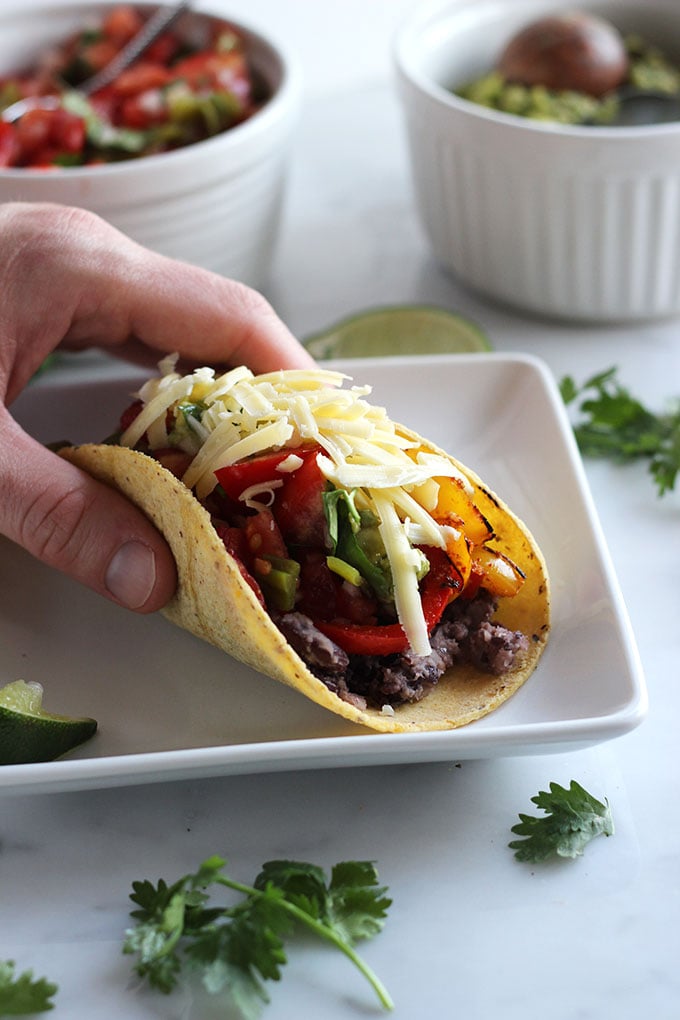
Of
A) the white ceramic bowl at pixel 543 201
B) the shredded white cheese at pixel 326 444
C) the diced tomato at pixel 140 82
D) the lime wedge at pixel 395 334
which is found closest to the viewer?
the shredded white cheese at pixel 326 444

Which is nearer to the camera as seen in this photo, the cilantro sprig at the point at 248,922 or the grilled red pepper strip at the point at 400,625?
the cilantro sprig at the point at 248,922

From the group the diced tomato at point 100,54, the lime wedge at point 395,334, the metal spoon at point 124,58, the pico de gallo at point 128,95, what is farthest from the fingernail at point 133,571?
the diced tomato at point 100,54

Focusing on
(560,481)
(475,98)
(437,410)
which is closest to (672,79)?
(475,98)

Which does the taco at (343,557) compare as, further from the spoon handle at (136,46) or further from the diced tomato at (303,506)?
the spoon handle at (136,46)

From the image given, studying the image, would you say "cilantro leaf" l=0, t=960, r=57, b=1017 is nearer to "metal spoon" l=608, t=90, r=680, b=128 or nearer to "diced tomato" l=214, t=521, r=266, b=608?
"diced tomato" l=214, t=521, r=266, b=608

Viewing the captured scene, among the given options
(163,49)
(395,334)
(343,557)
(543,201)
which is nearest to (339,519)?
(343,557)

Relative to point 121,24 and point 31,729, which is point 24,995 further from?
point 121,24

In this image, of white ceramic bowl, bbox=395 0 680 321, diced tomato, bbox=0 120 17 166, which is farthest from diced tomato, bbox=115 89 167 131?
white ceramic bowl, bbox=395 0 680 321

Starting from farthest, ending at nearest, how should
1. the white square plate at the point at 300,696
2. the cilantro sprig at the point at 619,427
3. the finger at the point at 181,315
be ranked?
the cilantro sprig at the point at 619,427 < the finger at the point at 181,315 < the white square plate at the point at 300,696
